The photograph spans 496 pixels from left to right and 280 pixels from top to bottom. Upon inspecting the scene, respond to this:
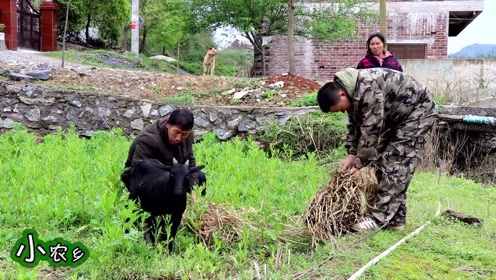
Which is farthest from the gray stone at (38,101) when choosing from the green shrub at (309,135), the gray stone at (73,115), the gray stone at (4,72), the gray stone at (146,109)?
the green shrub at (309,135)

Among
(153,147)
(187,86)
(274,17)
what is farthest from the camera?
(274,17)

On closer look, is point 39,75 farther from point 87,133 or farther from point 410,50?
point 410,50

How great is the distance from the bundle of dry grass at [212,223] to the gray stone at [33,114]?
6774 mm

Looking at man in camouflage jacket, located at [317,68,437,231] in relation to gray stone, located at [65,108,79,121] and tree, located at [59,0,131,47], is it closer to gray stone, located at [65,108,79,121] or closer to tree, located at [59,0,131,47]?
gray stone, located at [65,108,79,121]

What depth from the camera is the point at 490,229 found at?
5043mm

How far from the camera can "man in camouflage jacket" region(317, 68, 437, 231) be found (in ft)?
14.6

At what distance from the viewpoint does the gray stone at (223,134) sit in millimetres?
10018

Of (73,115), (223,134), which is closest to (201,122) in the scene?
(223,134)

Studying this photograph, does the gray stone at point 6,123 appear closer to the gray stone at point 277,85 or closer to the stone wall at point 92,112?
the stone wall at point 92,112

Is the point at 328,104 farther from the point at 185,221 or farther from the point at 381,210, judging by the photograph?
the point at 185,221

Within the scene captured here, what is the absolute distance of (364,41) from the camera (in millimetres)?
18094

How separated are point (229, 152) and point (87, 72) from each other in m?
5.46

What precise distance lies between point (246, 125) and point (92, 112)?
108 inches

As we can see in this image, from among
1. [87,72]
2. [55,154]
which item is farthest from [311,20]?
[55,154]
